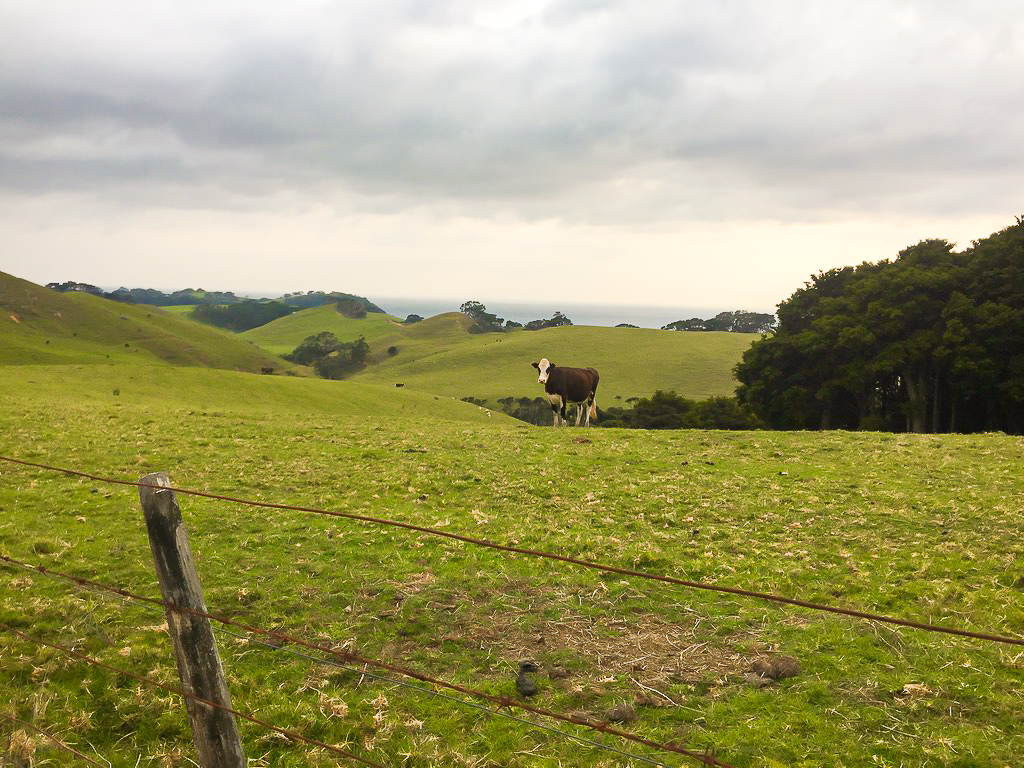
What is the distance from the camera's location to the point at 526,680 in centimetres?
661

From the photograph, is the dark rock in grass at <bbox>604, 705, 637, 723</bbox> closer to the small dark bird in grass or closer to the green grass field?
the green grass field

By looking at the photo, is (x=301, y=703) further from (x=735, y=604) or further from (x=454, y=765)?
(x=735, y=604)

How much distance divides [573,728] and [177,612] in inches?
141

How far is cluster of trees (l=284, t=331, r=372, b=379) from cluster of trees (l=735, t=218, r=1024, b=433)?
98.0 metres

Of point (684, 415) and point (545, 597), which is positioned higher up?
point (684, 415)

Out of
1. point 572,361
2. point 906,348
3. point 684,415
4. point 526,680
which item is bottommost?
point 526,680

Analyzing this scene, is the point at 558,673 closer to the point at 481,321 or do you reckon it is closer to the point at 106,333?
the point at 106,333

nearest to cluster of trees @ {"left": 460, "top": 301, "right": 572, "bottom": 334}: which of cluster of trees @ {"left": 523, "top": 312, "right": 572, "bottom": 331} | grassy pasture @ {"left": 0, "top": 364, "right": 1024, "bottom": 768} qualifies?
cluster of trees @ {"left": 523, "top": 312, "right": 572, "bottom": 331}

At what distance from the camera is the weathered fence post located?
4172mm

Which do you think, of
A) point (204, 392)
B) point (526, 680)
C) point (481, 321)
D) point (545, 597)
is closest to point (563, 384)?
point (545, 597)

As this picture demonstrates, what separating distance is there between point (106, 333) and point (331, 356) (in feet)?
137

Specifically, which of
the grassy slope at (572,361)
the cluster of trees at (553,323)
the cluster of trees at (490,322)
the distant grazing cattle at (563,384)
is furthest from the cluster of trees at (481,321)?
the distant grazing cattle at (563,384)

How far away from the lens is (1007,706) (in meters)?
5.91

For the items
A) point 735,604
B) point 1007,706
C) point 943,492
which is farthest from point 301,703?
point 943,492
